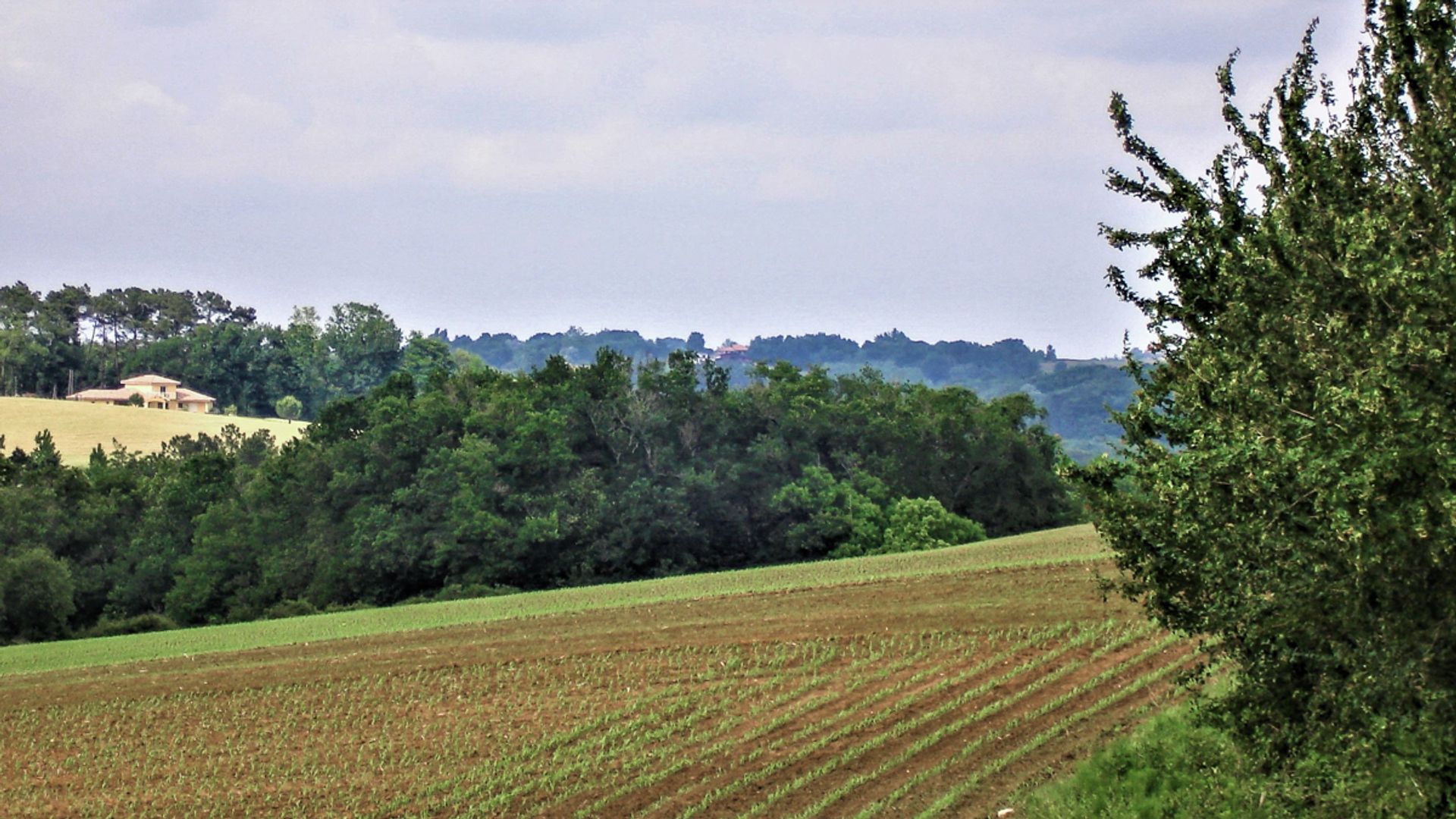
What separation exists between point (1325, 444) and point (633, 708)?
15.2 m

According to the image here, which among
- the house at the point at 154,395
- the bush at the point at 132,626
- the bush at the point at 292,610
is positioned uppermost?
the house at the point at 154,395

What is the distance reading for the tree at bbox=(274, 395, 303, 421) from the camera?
482ft

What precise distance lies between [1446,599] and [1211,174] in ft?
14.4

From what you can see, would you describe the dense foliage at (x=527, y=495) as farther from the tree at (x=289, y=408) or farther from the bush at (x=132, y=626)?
the tree at (x=289, y=408)

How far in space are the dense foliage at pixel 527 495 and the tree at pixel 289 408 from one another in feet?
245

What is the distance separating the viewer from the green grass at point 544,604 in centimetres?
3731

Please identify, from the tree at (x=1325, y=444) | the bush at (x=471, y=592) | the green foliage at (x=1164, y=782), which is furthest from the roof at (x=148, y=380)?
the tree at (x=1325, y=444)

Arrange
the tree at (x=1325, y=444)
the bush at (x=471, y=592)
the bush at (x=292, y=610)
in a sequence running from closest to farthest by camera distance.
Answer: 1. the tree at (x=1325, y=444)
2. the bush at (x=471, y=592)
3. the bush at (x=292, y=610)

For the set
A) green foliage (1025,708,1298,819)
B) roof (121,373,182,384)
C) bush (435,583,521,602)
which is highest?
roof (121,373,182,384)

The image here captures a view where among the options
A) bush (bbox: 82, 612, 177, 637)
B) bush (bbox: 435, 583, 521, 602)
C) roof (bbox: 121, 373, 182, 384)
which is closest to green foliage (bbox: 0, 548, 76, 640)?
bush (bbox: 82, 612, 177, 637)

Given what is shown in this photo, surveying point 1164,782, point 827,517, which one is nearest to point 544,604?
point 827,517

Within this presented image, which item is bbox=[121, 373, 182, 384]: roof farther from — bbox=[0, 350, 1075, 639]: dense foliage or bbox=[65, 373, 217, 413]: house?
bbox=[0, 350, 1075, 639]: dense foliage

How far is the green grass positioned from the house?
3995 inches

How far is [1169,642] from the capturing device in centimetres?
2264
